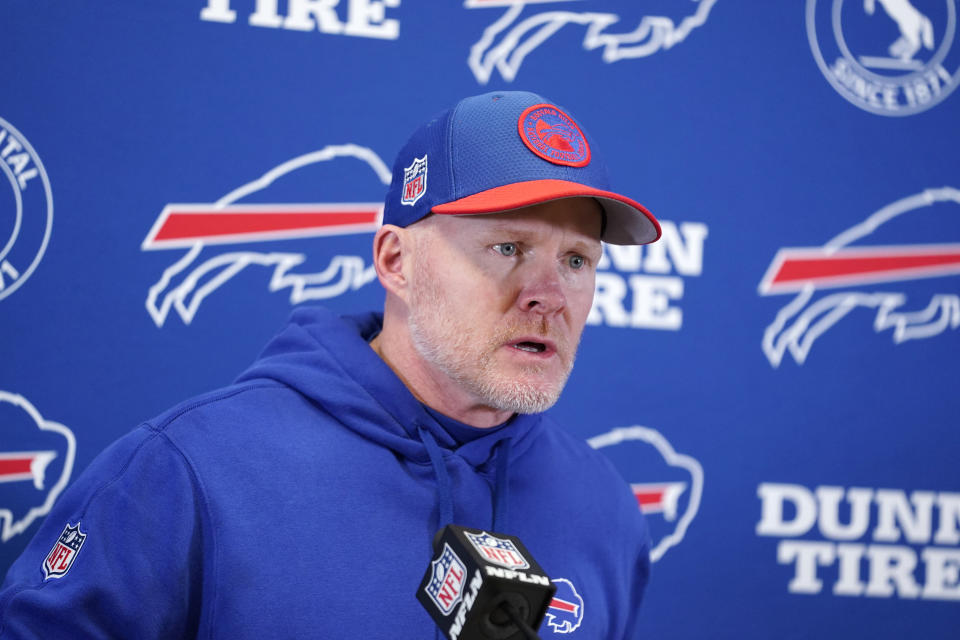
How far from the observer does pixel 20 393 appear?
59.7 inches

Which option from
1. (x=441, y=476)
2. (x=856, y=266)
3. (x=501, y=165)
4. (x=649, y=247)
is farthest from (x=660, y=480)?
(x=501, y=165)

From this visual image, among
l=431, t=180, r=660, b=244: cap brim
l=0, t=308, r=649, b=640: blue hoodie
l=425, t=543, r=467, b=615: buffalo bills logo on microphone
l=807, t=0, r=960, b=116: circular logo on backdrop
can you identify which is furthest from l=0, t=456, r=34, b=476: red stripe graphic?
l=807, t=0, r=960, b=116: circular logo on backdrop

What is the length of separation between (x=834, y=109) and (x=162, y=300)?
124cm

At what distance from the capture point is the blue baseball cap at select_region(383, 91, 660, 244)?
0.95m

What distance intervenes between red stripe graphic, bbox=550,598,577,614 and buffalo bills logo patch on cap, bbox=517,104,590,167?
Answer: 471mm

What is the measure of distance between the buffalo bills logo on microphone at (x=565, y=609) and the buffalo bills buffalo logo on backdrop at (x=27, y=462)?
91cm

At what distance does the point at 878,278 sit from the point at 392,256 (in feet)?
3.48

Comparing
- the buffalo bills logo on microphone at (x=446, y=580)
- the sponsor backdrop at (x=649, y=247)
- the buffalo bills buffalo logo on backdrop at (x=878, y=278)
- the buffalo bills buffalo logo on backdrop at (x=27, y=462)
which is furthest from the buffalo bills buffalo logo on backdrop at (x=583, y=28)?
the buffalo bills logo on microphone at (x=446, y=580)

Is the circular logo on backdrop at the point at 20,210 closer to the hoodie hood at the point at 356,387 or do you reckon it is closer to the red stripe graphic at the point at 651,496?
the hoodie hood at the point at 356,387

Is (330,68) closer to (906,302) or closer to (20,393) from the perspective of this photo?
(20,393)

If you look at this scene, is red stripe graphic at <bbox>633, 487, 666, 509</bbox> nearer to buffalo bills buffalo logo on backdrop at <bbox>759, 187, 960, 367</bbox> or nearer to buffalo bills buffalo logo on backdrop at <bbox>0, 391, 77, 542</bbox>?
buffalo bills buffalo logo on backdrop at <bbox>759, 187, 960, 367</bbox>

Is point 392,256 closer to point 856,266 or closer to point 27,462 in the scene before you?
point 27,462

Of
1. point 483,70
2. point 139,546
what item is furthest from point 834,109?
point 139,546

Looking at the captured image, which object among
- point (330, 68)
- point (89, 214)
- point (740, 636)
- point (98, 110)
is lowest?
point (740, 636)
